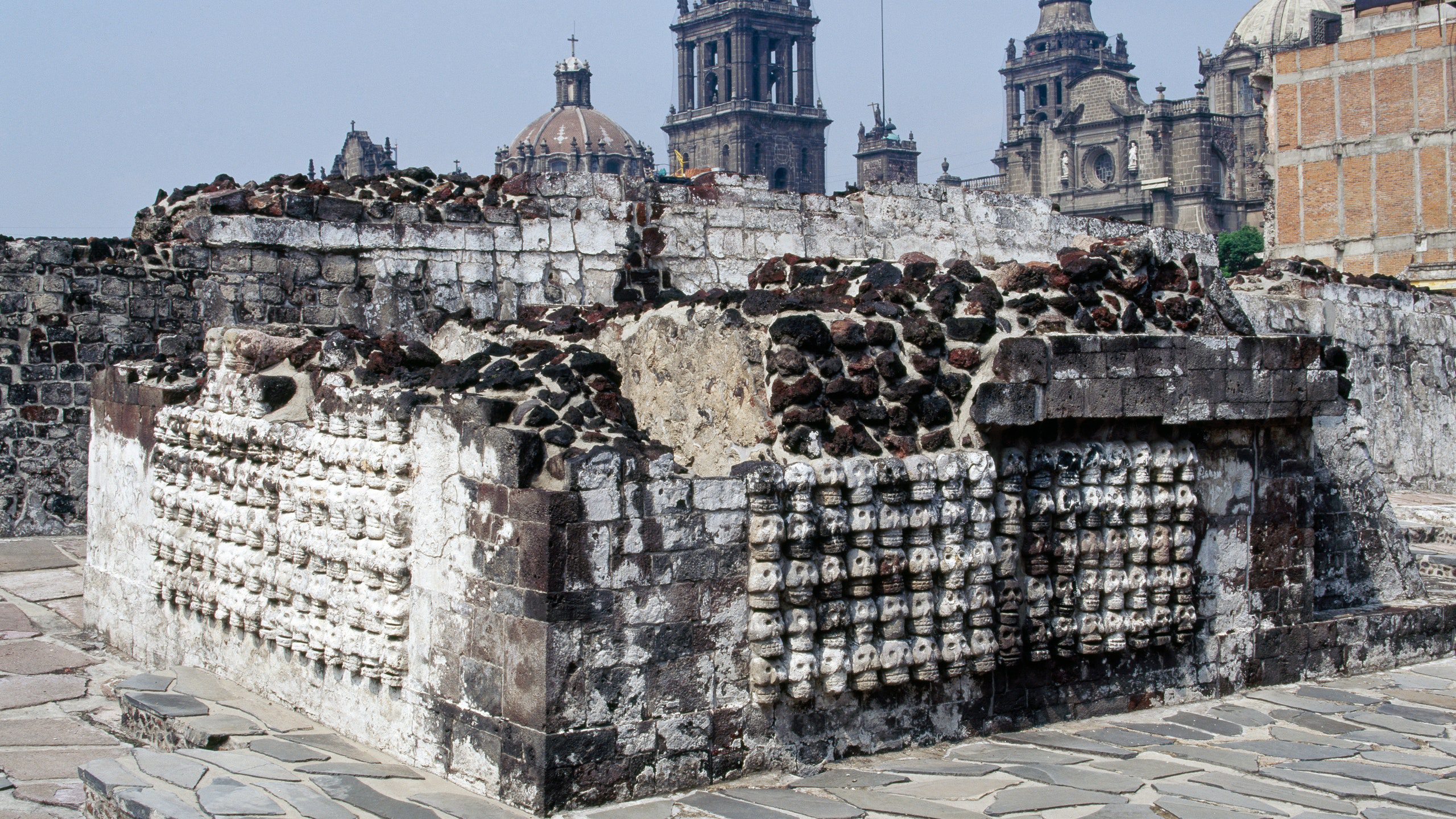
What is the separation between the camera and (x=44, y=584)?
971cm

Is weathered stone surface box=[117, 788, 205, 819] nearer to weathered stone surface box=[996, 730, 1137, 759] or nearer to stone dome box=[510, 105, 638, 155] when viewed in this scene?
weathered stone surface box=[996, 730, 1137, 759]

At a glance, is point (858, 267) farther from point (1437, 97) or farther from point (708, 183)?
point (1437, 97)

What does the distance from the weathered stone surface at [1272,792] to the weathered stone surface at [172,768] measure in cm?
378

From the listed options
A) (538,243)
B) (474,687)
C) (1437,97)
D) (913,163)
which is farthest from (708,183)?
(913,163)

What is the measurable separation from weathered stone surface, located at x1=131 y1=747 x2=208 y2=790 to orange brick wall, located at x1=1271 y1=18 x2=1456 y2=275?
32374 mm

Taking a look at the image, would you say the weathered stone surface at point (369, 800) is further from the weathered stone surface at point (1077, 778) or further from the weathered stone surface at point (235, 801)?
the weathered stone surface at point (1077, 778)

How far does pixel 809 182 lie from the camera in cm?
9381

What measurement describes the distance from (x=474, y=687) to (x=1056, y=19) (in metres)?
101

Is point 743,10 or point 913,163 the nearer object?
point 743,10

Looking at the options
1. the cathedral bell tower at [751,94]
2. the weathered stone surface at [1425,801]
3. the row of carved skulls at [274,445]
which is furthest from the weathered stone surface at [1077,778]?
the cathedral bell tower at [751,94]

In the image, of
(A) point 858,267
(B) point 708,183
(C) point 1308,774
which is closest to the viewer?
(C) point 1308,774

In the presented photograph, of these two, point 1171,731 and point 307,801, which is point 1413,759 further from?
point 307,801

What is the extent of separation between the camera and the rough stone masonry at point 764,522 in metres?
5.32

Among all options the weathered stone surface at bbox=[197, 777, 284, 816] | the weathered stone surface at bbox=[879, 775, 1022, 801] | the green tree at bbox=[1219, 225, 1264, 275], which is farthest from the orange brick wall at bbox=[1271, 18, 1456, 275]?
the weathered stone surface at bbox=[197, 777, 284, 816]
